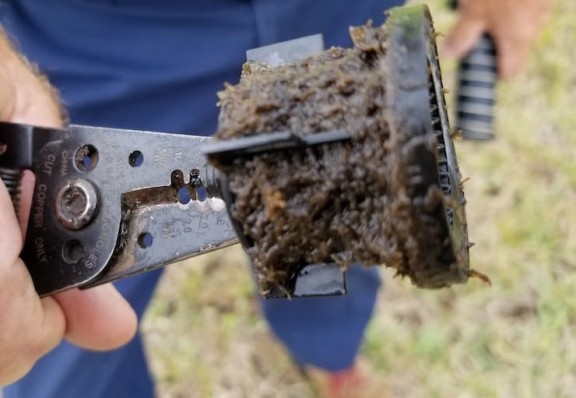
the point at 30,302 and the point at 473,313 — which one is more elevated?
the point at 30,302

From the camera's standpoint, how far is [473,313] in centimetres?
226

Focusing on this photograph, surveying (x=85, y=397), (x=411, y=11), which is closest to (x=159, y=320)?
(x=85, y=397)

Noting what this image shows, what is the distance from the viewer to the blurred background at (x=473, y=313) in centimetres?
217

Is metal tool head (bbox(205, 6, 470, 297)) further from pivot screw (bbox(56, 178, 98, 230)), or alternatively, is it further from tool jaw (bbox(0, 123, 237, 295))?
pivot screw (bbox(56, 178, 98, 230))

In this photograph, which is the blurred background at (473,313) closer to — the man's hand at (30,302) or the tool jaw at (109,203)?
the man's hand at (30,302)

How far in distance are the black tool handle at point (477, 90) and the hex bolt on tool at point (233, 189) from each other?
1.24 metres

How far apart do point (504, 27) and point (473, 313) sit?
3.10 ft

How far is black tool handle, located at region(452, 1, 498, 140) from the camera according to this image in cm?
205

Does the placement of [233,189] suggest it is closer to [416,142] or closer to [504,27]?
[416,142]

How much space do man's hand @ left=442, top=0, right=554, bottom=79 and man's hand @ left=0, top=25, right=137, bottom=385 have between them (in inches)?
48.5

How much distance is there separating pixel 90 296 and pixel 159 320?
1.18m

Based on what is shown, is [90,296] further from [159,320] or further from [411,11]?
[159,320]

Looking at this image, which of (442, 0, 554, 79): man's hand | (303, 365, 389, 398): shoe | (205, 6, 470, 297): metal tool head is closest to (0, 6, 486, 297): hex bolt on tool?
(205, 6, 470, 297): metal tool head

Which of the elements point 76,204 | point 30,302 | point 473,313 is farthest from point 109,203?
point 473,313
